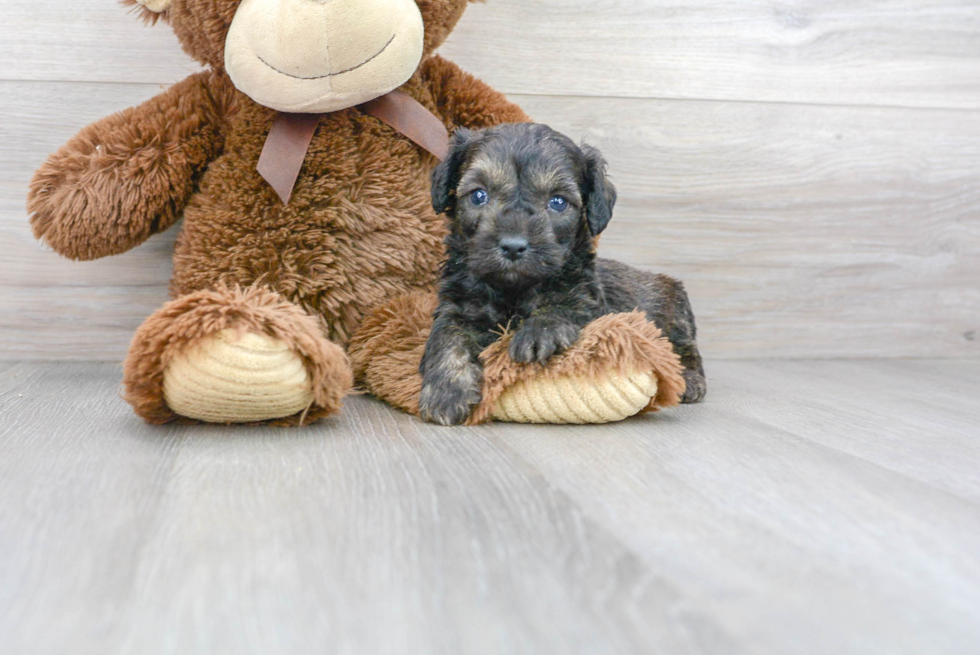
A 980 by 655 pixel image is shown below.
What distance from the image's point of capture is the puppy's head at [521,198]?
1.59 meters

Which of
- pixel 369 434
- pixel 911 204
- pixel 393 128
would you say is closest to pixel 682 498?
pixel 369 434

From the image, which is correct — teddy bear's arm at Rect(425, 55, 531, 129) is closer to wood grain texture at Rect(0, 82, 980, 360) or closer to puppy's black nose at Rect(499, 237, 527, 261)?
wood grain texture at Rect(0, 82, 980, 360)

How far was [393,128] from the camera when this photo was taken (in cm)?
200

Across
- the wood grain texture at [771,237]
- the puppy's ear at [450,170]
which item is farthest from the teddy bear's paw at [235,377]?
→ the wood grain texture at [771,237]

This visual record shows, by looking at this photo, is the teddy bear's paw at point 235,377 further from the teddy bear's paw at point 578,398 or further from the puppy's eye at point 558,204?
the puppy's eye at point 558,204

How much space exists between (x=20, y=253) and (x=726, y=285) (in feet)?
7.01

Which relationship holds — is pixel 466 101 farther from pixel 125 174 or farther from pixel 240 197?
pixel 125 174

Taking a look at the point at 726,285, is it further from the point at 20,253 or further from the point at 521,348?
the point at 20,253

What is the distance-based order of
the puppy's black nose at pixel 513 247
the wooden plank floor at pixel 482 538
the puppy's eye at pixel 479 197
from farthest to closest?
the puppy's eye at pixel 479 197 → the puppy's black nose at pixel 513 247 → the wooden plank floor at pixel 482 538

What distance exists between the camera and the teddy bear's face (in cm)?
168

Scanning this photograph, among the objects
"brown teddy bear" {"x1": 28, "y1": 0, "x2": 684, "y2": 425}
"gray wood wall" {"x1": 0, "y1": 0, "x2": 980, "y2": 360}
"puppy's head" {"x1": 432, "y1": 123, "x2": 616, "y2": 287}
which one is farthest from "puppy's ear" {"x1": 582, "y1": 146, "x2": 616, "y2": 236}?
"gray wood wall" {"x1": 0, "y1": 0, "x2": 980, "y2": 360}

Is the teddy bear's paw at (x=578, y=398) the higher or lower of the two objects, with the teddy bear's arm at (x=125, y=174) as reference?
lower

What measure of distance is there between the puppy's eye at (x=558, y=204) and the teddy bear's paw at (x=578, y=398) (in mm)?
356

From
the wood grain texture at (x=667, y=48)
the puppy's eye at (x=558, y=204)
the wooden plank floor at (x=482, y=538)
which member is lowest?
the wooden plank floor at (x=482, y=538)
